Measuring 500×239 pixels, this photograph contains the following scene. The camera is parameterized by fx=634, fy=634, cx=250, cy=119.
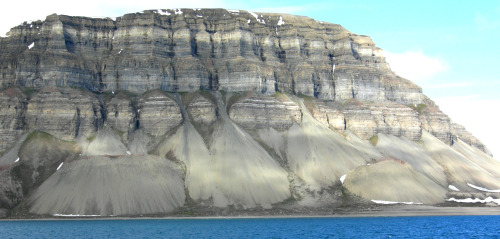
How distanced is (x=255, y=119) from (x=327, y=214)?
45635 millimetres

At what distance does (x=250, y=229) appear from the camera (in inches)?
4400

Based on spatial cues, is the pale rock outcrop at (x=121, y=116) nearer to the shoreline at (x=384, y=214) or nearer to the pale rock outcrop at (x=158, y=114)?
the pale rock outcrop at (x=158, y=114)

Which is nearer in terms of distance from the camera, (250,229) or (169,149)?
(250,229)

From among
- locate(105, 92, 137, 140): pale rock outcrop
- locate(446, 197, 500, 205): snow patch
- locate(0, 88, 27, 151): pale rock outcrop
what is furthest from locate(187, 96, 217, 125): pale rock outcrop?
locate(446, 197, 500, 205): snow patch

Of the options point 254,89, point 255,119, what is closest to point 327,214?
point 255,119

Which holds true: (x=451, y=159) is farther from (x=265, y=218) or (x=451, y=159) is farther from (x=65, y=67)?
(x=65, y=67)

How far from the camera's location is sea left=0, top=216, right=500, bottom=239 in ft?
328

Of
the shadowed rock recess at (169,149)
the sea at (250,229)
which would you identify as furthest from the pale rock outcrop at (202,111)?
the sea at (250,229)

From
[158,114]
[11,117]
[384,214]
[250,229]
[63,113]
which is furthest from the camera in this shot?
[158,114]

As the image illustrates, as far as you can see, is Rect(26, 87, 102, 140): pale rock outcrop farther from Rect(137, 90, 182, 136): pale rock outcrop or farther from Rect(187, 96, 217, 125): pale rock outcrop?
Rect(187, 96, 217, 125): pale rock outcrop

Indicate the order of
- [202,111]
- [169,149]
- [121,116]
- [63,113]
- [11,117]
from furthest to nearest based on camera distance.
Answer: [202,111] → [121,116] → [63,113] → [169,149] → [11,117]

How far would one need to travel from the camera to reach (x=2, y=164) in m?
158

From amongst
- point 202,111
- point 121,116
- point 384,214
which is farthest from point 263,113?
point 384,214

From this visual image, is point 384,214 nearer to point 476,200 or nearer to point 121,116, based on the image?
point 476,200
